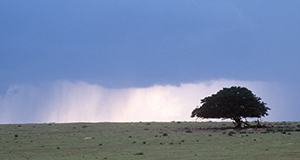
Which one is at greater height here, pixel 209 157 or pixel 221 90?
pixel 221 90

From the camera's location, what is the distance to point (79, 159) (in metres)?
31.7

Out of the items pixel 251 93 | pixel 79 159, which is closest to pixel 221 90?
pixel 251 93

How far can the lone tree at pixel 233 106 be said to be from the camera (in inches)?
2547

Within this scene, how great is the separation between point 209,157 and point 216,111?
35.4m

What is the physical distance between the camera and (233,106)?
6431 cm

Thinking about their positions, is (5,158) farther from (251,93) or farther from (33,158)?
(251,93)

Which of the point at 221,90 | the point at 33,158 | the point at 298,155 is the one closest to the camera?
the point at 298,155

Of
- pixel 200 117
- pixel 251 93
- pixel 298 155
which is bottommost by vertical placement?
pixel 298 155

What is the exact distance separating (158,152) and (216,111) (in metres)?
32.0

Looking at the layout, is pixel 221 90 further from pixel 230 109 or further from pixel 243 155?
pixel 243 155

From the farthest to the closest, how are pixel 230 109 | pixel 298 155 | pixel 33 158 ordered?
pixel 230 109 < pixel 33 158 < pixel 298 155

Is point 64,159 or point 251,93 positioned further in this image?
point 251,93

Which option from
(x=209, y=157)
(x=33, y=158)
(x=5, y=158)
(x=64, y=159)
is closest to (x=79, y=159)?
(x=64, y=159)

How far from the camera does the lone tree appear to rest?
6469 cm
